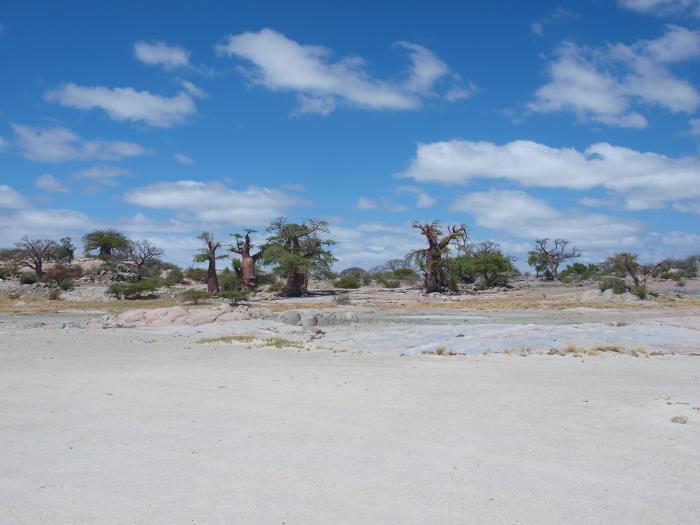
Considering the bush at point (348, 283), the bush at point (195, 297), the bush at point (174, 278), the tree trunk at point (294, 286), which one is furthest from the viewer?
the bush at point (348, 283)

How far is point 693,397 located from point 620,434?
298 centimetres

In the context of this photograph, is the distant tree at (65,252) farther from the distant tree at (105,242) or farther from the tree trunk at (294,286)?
the tree trunk at (294,286)

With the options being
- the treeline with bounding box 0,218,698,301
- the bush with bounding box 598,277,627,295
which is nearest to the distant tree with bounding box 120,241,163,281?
the treeline with bounding box 0,218,698,301

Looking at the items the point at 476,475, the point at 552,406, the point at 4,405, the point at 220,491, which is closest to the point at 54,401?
the point at 4,405

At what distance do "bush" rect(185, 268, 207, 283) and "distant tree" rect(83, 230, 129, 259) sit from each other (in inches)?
366

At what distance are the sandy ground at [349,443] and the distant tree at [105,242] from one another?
63.4 metres

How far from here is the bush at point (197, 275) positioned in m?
66.9

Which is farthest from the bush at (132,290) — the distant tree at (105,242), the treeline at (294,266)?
the distant tree at (105,242)

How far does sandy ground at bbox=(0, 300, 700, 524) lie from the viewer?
4.88 m

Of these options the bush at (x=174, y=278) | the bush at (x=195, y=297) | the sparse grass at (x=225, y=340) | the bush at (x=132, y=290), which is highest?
the bush at (x=174, y=278)

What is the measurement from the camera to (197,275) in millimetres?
67812

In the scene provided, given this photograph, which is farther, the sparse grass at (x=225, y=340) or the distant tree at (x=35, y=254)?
the distant tree at (x=35, y=254)

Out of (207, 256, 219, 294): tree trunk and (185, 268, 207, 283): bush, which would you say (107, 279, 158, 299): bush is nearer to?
(207, 256, 219, 294): tree trunk

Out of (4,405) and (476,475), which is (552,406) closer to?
(476,475)
